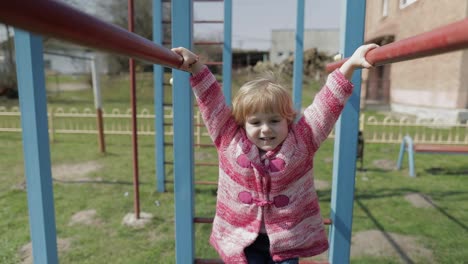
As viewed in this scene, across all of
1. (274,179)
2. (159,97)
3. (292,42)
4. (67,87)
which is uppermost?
(292,42)

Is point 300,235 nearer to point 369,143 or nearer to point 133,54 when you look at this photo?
point 133,54

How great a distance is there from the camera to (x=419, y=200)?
412 cm

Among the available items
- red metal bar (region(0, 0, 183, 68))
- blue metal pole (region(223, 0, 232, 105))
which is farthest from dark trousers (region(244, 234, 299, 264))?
blue metal pole (region(223, 0, 232, 105))

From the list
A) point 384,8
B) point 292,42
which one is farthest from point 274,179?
point 292,42

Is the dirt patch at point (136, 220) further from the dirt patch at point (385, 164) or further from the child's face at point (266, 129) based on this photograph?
the dirt patch at point (385, 164)

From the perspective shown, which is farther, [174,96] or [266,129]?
→ [174,96]

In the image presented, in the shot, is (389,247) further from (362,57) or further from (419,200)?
(362,57)

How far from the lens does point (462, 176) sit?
204 inches

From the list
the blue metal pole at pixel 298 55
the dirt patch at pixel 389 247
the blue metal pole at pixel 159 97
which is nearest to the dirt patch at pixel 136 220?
the blue metal pole at pixel 159 97

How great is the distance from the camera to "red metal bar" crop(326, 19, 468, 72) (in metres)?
0.68

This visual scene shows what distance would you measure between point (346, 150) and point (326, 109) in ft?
1.39

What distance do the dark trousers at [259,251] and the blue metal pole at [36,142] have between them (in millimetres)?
727

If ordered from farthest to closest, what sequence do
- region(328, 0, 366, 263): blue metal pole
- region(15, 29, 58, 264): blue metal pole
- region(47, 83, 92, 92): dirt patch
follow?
region(47, 83, 92, 92): dirt patch < region(328, 0, 366, 263): blue metal pole < region(15, 29, 58, 264): blue metal pole

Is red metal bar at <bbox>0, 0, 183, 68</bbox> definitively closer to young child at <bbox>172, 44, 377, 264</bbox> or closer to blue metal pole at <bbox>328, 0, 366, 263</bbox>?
young child at <bbox>172, 44, 377, 264</bbox>
